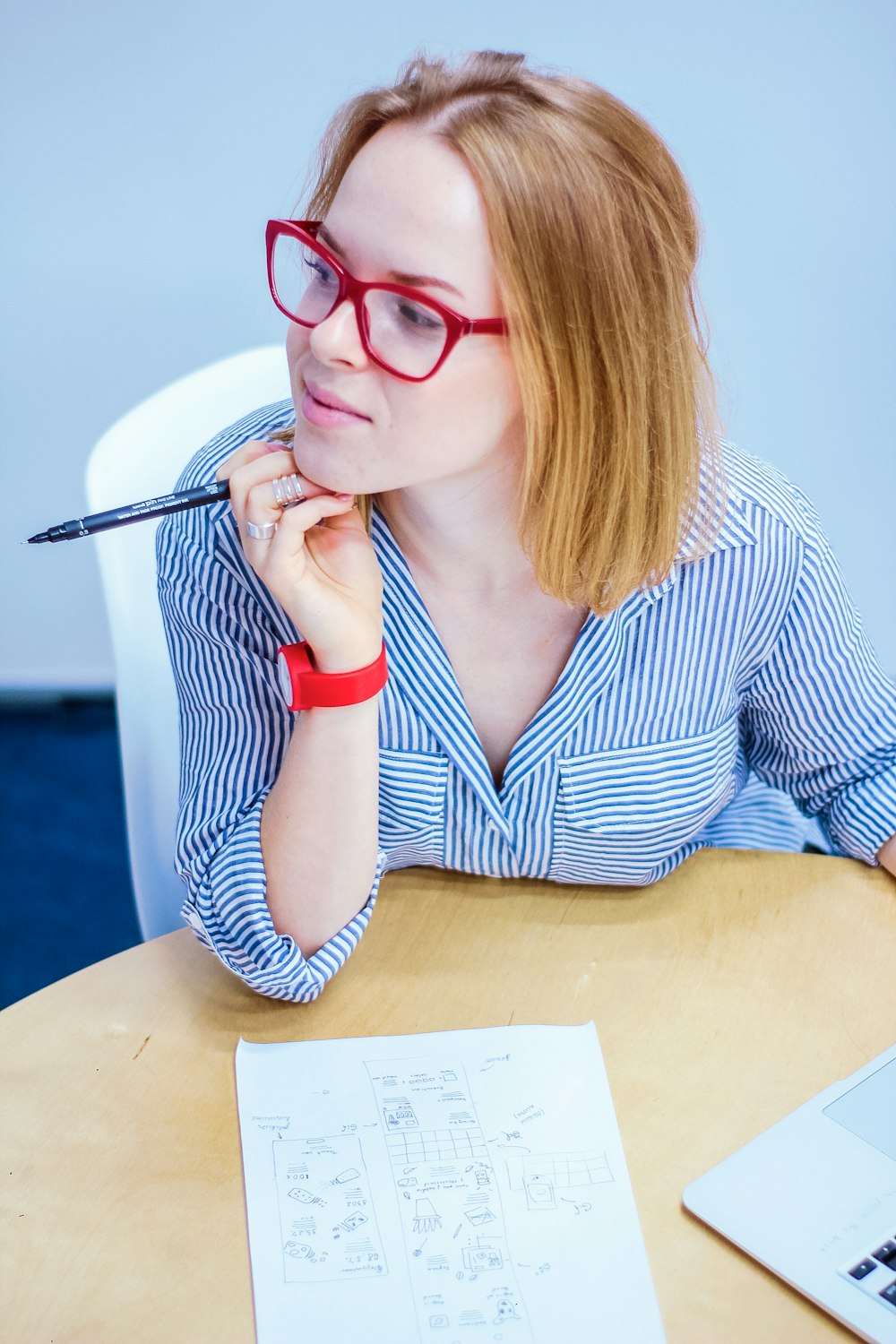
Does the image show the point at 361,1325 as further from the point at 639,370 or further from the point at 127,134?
the point at 127,134

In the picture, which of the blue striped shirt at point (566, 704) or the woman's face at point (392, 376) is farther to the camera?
the blue striped shirt at point (566, 704)

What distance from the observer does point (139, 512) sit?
108 cm

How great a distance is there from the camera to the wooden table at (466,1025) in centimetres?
84

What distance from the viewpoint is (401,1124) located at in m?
0.94

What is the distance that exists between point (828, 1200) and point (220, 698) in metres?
0.66

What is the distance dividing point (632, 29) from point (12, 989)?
196 centimetres

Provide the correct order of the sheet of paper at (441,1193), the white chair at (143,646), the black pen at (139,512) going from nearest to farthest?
1. the sheet of paper at (441,1193)
2. the black pen at (139,512)
3. the white chair at (143,646)

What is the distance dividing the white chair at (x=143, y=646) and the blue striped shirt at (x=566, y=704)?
18cm

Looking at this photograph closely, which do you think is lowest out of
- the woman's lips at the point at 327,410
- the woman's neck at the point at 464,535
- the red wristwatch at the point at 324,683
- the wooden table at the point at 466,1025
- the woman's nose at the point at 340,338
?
the wooden table at the point at 466,1025

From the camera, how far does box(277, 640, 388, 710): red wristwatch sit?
1.08 m

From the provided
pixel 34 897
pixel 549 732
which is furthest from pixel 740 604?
pixel 34 897

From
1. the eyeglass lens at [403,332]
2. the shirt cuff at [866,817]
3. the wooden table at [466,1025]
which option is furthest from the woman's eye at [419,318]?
the shirt cuff at [866,817]

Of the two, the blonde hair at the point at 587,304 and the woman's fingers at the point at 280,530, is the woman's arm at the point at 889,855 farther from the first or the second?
the woman's fingers at the point at 280,530

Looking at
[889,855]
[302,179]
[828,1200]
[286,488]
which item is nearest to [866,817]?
[889,855]
